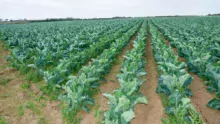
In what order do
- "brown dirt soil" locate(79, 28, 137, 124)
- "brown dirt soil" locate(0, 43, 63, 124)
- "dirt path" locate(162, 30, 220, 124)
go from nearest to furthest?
"dirt path" locate(162, 30, 220, 124) → "brown dirt soil" locate(79, 28, 137, 124) → "brown dirt soil" locate(0, 43, 63, 124)

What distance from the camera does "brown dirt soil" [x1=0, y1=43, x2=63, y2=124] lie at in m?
4.43

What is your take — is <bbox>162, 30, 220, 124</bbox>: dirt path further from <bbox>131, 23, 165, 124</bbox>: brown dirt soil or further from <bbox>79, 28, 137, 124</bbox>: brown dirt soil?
<bbox>79, 28, 137, 124</bbox>: brown dirt soil

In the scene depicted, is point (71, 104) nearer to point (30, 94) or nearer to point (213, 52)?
point (30, 94)

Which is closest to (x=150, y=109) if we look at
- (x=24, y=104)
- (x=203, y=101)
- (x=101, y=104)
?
(x=101, y=104)

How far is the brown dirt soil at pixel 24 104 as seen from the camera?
14.5 feet

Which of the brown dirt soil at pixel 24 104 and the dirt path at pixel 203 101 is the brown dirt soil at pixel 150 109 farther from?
the brown dirt soil at pixel 24 104

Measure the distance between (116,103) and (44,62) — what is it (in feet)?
15.3

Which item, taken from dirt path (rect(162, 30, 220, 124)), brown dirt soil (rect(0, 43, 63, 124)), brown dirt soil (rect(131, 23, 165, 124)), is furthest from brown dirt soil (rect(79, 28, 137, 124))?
dirt path (rect(162, 30, 220, 124))

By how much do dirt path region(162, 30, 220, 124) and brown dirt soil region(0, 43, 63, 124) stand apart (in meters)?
2.78

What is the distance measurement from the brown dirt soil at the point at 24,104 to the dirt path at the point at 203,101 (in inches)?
109

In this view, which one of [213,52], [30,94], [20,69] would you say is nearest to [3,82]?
[20,69]

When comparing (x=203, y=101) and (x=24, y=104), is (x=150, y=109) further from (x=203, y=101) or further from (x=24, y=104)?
(x=24, y=104)

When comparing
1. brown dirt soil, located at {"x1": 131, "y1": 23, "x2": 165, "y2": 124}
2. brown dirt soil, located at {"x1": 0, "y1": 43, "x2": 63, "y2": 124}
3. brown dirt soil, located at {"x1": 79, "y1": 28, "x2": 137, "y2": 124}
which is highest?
brown dirt soil, located at {"x1": 131, "y1": 23, "x2": 165, "y2": 124}

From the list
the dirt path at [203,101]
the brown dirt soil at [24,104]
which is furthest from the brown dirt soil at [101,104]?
the dirt path at [203,101]
